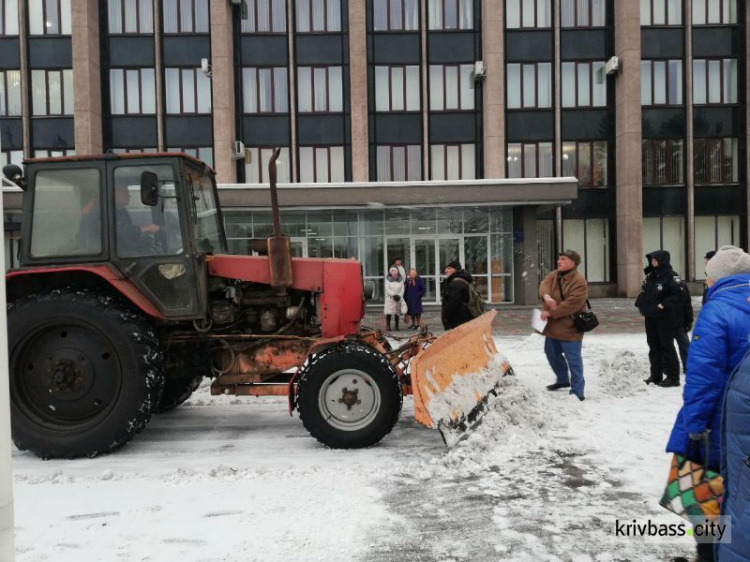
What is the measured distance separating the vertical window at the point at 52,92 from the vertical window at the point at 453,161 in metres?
14.8

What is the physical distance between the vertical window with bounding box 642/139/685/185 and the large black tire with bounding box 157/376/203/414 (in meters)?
22.5

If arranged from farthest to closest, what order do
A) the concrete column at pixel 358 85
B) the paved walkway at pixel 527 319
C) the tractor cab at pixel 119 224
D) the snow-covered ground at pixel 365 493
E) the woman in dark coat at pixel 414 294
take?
the concrete column at pixel 358 85 → the woman in dark coat at pixel 414 294 → the paved walkway at pixel 527 319 → the tractor cab at pixel 119 224 → the snow-covered ground at pixel 365 493

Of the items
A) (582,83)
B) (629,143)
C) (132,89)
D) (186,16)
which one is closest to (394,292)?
(629,143)

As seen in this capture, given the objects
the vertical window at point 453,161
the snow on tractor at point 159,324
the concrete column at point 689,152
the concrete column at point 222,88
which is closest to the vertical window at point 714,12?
the concrete column at point 689,152

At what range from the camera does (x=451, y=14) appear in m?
23.3

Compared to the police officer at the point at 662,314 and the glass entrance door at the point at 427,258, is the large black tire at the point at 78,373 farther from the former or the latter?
the glass entrance door at the point at 427,258

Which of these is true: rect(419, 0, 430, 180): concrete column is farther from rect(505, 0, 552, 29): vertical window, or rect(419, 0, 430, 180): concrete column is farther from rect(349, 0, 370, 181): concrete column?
rect(505, 0, 552, 29): vertical window

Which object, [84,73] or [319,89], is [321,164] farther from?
[84,73]

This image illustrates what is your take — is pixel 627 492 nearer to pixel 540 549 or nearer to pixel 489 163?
pixel 540 549

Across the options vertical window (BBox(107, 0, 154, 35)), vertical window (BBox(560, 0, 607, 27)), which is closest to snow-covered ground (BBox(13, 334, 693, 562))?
vertical window (BBox(560, 0, 607, 27))

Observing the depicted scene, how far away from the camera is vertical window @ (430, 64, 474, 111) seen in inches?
918

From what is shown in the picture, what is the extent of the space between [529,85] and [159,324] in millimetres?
21750

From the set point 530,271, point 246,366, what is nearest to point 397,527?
point 246,366

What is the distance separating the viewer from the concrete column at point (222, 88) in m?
22.6
